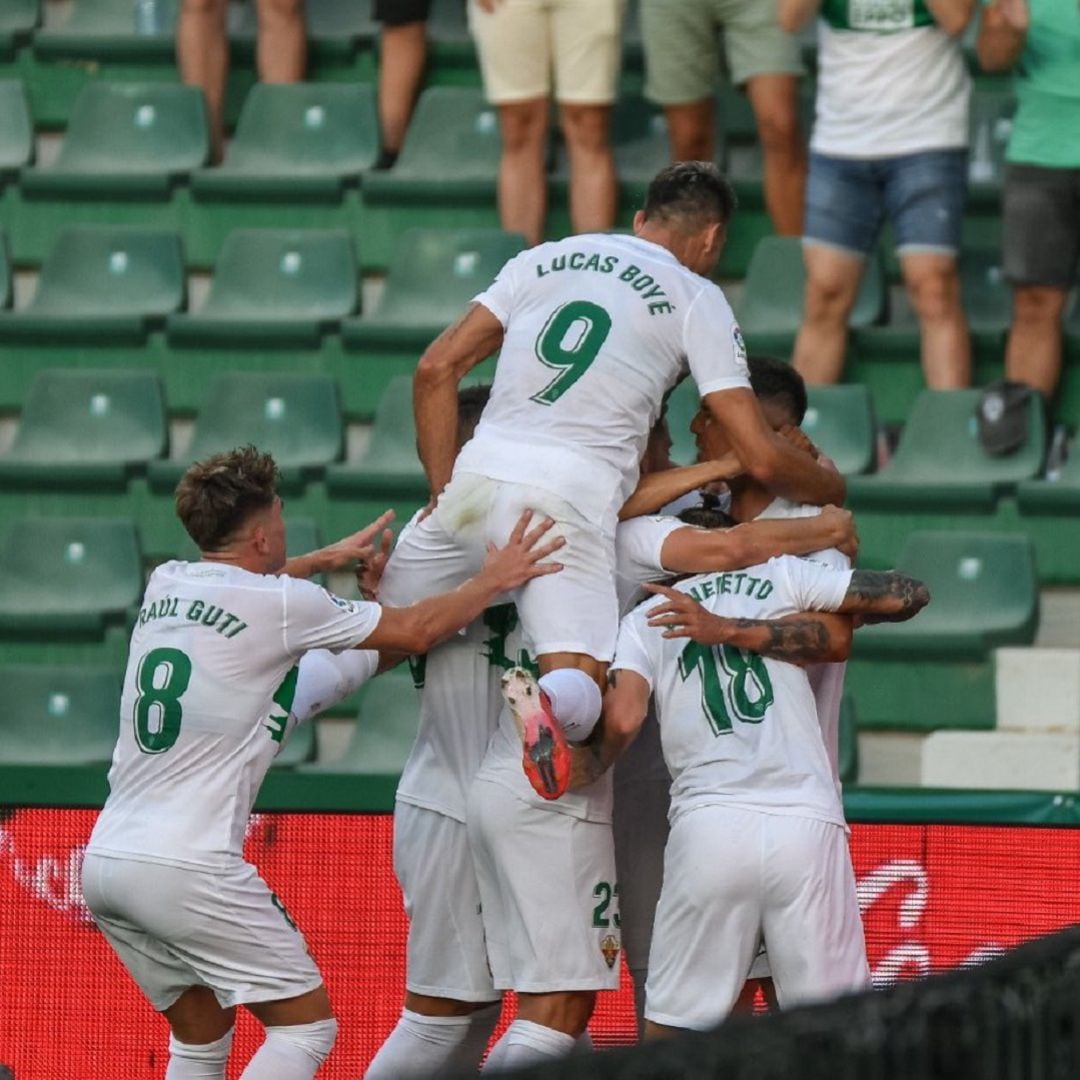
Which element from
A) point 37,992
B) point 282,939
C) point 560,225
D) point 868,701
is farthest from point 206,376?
point 282,939

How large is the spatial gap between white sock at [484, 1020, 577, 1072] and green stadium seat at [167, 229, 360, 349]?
182 inches

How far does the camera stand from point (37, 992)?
632 cm

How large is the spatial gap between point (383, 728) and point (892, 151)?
8.69 feet

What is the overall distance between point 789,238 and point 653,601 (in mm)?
4118

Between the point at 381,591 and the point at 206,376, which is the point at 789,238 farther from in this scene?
the point at 381,591

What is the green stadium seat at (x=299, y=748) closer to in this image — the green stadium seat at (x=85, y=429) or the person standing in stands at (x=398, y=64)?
the green stadium seat at (x=85, y=429)

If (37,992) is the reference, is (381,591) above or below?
above

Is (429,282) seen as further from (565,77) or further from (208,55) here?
(208,55)

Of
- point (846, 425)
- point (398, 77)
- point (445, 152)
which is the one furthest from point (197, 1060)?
point (398, 77)

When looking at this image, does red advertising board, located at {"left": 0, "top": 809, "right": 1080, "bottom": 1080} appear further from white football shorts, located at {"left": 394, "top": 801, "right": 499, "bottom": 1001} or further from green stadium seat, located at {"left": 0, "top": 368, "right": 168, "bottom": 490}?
green stadium seat, located at {"left": 0, "top": 368, "right": 168, "bottom": 490}

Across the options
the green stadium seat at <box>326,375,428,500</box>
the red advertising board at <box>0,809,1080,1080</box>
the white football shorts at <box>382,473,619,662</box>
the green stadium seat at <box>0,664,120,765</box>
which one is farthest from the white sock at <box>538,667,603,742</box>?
the green stadium seat at <box>326,375,428,500</box>

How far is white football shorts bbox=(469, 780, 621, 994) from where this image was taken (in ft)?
17.5

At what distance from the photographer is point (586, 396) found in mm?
5441

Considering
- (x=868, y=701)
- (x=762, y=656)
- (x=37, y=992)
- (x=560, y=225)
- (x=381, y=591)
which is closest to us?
(x=762, y=656)
